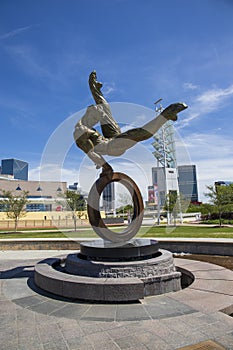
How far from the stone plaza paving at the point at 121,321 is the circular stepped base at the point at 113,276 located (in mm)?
214

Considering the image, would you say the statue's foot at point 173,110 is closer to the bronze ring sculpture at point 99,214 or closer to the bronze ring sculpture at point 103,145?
the bronze ring sculpture at point 103,145

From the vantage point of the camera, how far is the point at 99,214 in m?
8.83

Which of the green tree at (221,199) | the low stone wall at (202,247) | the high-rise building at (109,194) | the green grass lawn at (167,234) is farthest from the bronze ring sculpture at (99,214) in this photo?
the green tree at (221,199)

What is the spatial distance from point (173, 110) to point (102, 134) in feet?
9.82

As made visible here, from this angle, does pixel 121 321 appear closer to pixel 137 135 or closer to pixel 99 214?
pixel 99 214

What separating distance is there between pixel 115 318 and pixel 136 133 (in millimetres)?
5286

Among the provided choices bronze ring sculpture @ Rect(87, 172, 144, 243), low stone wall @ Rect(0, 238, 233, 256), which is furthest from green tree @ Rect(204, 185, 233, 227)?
bronze ring sculpture @ Rect(87, 172, 144, 243)

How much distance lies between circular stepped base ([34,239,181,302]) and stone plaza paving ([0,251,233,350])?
214 mm

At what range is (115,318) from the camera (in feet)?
16.0

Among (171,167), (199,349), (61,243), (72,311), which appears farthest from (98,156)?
(171,167)

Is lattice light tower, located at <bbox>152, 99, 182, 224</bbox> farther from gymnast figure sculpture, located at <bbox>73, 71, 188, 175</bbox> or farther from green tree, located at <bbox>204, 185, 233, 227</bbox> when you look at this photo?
gymnast figure sculpture, located at <bbox>73, 71, 188, 175</bbox>

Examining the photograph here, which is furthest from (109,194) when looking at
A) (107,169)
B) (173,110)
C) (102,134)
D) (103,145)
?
(173,110)

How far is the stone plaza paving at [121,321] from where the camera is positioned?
3965 millimetres

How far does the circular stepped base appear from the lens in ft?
18.8
